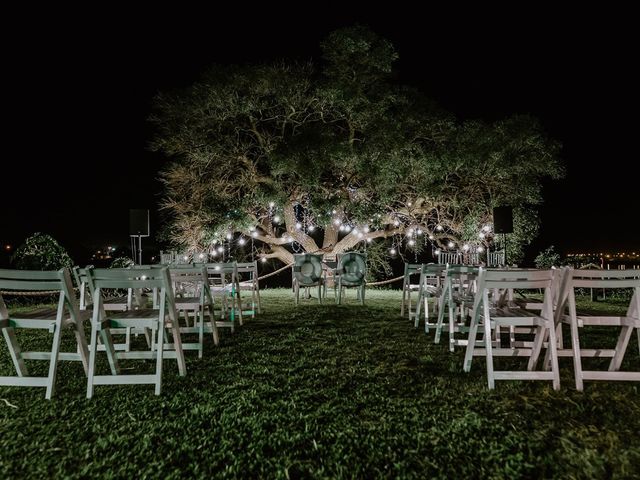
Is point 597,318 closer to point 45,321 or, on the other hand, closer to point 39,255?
point 45,321

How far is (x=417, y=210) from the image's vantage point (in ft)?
39.0

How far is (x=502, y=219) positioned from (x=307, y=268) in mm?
4369

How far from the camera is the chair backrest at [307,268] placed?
8156mm

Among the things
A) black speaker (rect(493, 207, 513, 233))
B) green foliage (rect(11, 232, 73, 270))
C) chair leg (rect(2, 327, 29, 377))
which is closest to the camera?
chair leg (rect(2, 327, 29, 377))

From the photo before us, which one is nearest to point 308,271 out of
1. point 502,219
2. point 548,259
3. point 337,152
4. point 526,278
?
point 337,152

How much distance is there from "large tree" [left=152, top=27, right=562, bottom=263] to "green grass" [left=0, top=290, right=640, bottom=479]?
23.9ft

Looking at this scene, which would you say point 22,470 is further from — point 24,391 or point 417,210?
point 417,210

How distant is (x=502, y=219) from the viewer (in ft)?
30.7

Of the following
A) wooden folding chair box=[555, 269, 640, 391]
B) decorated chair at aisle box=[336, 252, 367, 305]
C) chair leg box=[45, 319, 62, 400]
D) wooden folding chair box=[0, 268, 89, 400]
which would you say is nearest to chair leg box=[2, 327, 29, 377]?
wooden folding chair box=[0, 268, 89, 400]

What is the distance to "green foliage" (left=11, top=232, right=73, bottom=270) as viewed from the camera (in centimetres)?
919

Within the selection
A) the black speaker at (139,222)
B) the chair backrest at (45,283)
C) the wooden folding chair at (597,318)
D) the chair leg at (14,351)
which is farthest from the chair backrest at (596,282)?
the black speaker at (139,222)

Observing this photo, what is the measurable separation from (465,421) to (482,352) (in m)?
1.15

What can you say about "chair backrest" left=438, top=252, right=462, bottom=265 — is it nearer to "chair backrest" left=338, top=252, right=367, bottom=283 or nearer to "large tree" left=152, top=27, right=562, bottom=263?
"large tree" left=152, top=27, right=562, bottom=263

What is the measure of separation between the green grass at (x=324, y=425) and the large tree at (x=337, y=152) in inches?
286
